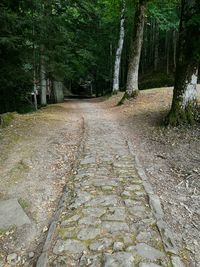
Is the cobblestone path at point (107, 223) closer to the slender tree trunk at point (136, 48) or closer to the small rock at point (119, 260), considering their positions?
the small rock at point (119, 260)

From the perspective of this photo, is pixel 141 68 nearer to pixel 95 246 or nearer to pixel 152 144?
pixel 152 144

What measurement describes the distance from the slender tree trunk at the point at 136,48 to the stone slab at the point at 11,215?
412 inches

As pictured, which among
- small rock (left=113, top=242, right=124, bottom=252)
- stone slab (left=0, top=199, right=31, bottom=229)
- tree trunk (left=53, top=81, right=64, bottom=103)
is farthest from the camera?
tree trunk (left=53, top=81, right=64, bottom=103)

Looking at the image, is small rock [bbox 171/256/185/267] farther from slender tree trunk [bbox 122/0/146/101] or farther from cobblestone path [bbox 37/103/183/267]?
slender tree trunk [bbox 122/0/146/101]

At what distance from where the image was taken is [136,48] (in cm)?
1348

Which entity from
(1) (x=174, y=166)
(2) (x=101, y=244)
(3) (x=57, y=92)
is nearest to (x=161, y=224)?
(2) (x=101, y=244)

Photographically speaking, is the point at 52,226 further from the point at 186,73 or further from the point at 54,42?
the point at 54,42

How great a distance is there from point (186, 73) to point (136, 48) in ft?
20.8

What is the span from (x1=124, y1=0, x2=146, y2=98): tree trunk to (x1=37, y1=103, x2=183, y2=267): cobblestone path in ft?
28.2

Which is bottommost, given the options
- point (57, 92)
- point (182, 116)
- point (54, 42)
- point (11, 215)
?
point (11, 215)

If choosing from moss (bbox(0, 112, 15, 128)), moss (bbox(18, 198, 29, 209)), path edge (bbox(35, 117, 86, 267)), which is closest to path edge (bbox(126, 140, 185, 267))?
path edge (bbox(35, 117, 86, 267))

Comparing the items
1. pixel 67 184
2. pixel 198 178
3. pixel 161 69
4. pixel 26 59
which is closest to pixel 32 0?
pixel 26 59

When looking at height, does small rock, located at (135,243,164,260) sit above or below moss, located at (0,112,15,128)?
below

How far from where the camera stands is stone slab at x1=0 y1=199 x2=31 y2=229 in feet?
13.0
